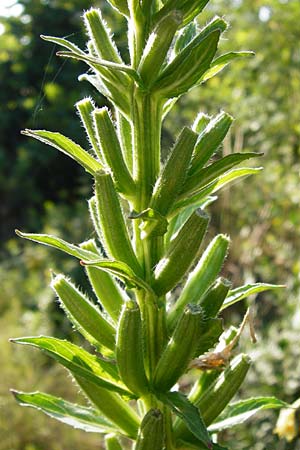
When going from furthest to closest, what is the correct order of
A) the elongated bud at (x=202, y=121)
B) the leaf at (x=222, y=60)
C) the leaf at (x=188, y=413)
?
the elongated bud at (x=202, y=121) < the leaf at (x=222, y=60) < the leaf at (x=188, y=413)

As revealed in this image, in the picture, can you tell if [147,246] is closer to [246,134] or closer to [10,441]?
[10,441]

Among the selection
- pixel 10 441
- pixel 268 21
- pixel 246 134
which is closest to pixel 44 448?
pixel 10 441

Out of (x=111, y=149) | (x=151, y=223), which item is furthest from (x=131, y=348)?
(x=111, y=149)

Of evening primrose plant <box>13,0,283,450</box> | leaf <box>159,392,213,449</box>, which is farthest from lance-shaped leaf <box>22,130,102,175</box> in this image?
leaf <box>159,392,213,449</box>

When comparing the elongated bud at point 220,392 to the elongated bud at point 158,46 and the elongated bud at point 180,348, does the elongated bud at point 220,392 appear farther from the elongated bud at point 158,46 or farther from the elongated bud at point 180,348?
the elongated bud at point 158,46

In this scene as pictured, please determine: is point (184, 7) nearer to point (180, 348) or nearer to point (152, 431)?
point (180, 348)

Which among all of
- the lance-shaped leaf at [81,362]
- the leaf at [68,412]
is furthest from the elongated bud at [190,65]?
the leaf at [68,412]

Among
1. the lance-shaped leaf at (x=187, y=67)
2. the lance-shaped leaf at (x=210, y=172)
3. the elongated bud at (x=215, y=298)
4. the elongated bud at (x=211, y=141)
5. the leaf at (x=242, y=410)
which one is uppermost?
the lance-shaped leaf at (x=187, y=67)
